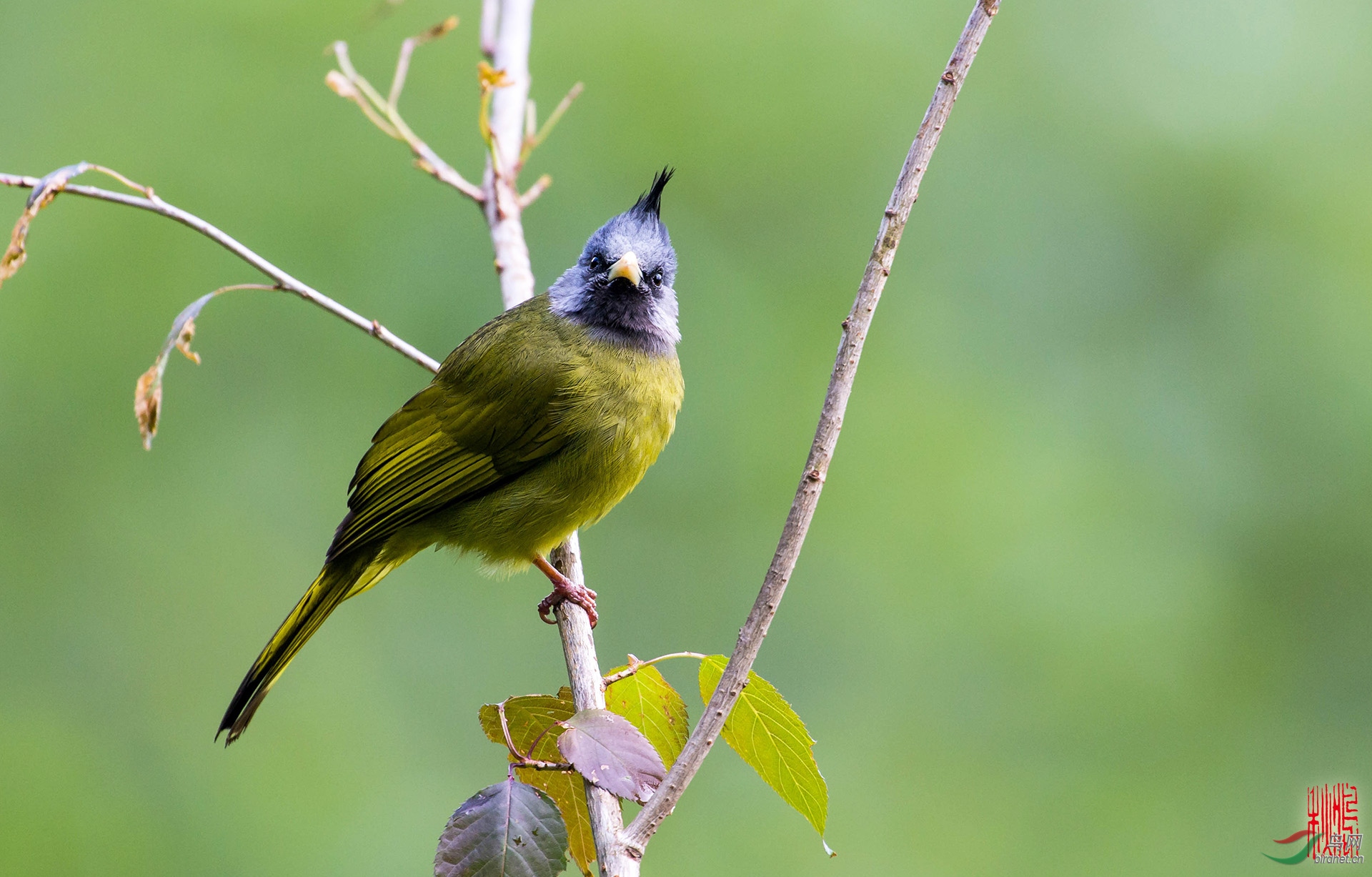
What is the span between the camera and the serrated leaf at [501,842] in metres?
1.39

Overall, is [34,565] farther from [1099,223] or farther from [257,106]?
[1099,223]

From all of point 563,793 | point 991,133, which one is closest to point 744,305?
point 991,133

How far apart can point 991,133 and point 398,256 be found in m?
2.40

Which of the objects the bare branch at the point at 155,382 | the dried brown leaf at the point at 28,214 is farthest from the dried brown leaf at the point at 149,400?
the dried brown leaf at the point at 28,214

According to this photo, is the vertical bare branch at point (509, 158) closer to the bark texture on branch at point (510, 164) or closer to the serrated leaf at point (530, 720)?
the bark texture on branch at point (510, 164)

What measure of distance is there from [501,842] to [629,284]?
65.9 inches

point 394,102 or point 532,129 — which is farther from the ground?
point 532,129

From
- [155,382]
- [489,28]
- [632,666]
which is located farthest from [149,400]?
[489,28]

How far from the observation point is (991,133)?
4.72 metres

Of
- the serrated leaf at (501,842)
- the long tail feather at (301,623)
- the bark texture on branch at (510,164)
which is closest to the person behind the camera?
the serrated leaf at (501,842)

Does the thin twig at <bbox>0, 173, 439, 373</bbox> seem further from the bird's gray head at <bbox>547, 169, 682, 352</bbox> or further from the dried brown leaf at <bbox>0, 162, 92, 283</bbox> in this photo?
the bird's gray head at <bbox>547, 169, 682, 352</bbox>

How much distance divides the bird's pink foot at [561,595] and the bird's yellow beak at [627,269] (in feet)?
2.25

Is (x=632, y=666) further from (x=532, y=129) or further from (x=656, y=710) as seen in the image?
(x=532, y=129)

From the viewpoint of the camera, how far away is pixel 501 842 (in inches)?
55.1
